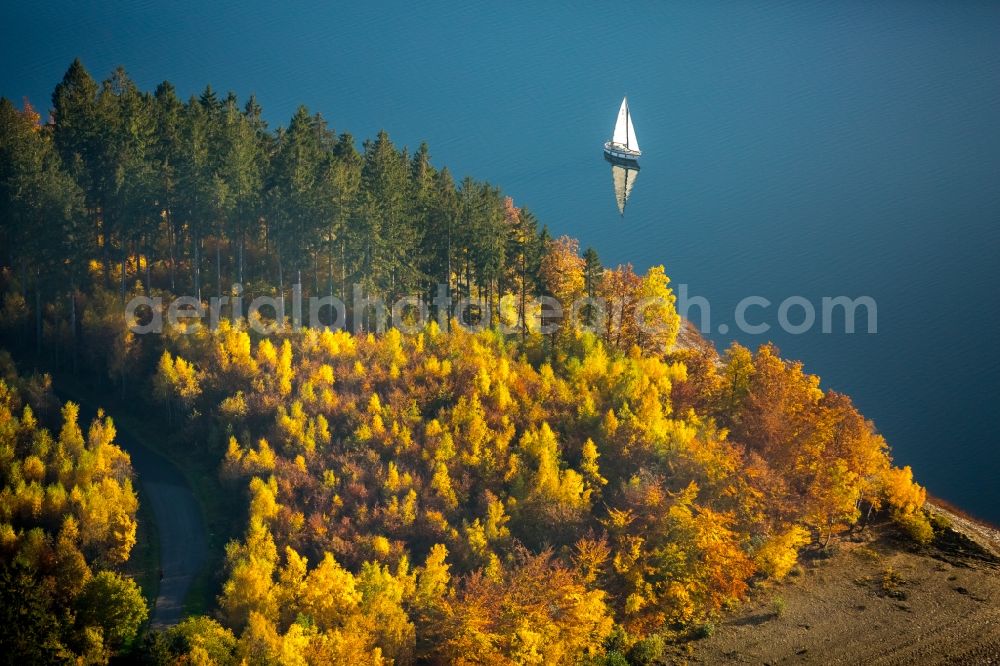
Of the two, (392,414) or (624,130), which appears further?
(624,130)

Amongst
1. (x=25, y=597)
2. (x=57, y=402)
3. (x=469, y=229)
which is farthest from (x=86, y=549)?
(x=469, y=229)

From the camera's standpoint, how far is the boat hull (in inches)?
4786

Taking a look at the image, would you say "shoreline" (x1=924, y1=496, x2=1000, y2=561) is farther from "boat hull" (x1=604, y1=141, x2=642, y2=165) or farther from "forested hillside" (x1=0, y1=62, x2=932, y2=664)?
"boat hull" (x1=604, y1=141, x2=642, y2=165)

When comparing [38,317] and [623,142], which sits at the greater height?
[623,142]

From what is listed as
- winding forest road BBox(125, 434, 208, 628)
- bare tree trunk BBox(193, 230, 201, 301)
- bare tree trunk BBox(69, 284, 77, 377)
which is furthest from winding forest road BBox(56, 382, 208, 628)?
bare tree trunk BBox(193, 230, 201, 301)

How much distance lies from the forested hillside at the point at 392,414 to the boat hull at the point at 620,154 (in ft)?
132

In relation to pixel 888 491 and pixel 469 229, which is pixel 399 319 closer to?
pixel 469 229

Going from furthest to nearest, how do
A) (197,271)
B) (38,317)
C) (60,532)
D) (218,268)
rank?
(218,268)
(197,271)
(38,317)
(60,532)

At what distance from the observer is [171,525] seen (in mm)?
61000

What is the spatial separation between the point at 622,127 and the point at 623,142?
12.3ft

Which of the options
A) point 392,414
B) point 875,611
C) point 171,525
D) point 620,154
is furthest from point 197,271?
point 620,154

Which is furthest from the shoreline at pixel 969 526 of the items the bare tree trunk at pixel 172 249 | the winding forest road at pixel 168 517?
the bare tree trunk at pixel 172 249

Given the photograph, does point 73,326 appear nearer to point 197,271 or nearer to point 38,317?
point 38,317

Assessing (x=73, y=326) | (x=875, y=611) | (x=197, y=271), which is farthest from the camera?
(x=197, y=271)
